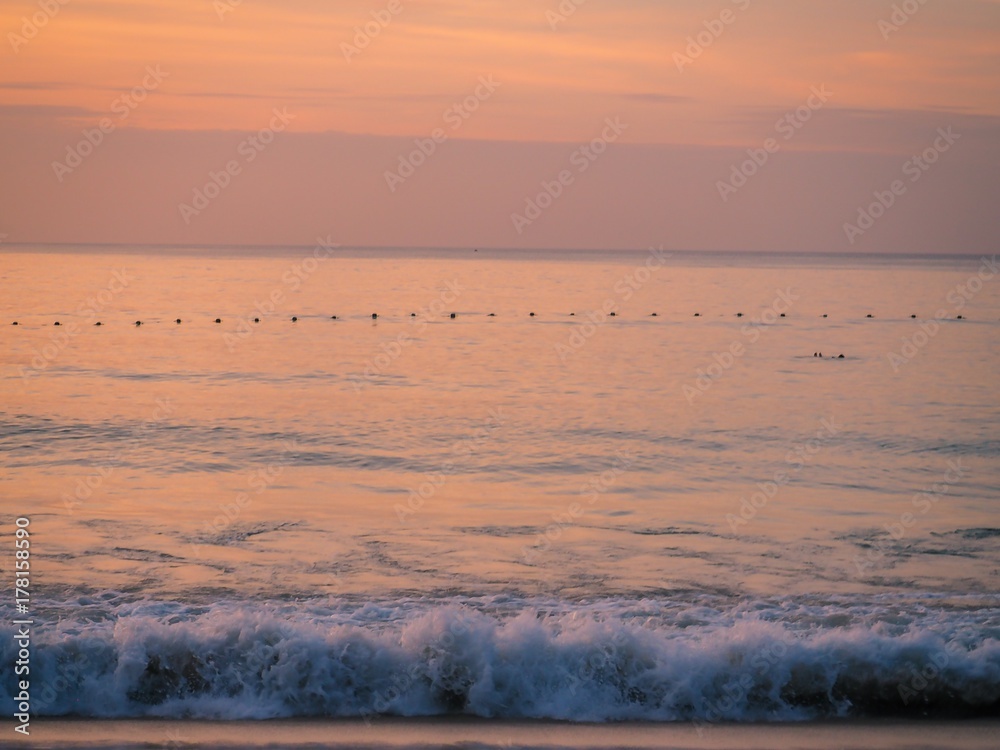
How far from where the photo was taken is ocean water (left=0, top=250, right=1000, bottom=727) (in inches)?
374

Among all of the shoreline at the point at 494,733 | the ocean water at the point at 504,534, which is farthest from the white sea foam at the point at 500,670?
the shoreline at the point at 494,733

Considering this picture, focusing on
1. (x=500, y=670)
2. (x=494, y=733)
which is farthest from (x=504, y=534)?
(x=494, y=733)

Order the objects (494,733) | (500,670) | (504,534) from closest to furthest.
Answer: (494,733), (500,670), (504,534)

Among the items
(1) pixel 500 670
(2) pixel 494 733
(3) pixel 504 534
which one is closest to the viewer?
(2) pixel 494 733

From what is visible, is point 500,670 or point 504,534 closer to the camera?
point 500,670

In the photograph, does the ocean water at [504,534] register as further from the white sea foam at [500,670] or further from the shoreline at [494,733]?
the shoreline at [494,733]

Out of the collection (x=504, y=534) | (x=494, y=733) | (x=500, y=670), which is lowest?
(x=494, y=733)

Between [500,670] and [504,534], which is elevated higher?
[504,534]

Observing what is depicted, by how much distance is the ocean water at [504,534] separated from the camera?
31.2 feet

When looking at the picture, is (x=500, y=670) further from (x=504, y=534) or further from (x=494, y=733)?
(x=504, y=534)

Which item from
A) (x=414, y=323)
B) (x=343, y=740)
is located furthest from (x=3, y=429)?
(x=414, y=323)

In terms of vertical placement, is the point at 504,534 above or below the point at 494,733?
above

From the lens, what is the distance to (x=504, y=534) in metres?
15.0

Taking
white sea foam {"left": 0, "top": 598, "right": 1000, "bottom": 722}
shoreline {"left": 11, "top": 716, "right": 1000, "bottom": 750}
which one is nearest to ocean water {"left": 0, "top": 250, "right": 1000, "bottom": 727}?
white sea foam {"left": 0, "top": 598, "right": 1000, "bottom": 722}
